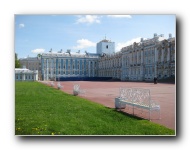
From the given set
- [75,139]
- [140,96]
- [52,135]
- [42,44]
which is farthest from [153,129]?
[42,44]

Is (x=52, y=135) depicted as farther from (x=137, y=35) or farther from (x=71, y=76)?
(x=137, y=35)

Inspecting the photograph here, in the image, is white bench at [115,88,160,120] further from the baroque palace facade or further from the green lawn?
the baroque palace facade

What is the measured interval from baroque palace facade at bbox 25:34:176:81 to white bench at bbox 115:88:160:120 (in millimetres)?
689

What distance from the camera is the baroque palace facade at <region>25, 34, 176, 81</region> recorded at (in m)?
5.79

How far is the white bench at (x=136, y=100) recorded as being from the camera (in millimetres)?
5199

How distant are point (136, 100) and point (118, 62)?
4.41 feet

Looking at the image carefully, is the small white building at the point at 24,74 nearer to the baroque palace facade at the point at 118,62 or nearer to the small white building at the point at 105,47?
the baroque palace facade at the point at 118,62

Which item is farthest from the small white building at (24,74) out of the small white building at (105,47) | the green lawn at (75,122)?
the small white building at (105,47)

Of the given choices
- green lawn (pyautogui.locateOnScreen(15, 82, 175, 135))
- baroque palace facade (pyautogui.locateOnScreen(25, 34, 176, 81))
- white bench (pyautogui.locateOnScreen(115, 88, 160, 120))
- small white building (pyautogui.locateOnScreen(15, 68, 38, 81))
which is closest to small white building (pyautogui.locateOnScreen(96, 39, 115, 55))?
baroque palace facade (pyautogui.locateOnScreen(25, 34, 176, 81))

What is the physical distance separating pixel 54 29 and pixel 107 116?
2087 mm

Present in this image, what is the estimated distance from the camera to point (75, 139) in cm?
511

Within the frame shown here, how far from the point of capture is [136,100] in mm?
5523

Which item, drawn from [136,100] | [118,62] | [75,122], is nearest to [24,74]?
[75,122]
